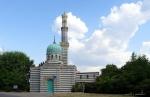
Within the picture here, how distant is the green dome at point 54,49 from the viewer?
369 feet

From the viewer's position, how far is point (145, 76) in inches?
2958

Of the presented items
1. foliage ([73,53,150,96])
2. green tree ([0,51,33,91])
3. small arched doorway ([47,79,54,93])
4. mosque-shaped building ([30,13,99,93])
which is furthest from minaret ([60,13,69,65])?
foliage ([73,53,150,96])

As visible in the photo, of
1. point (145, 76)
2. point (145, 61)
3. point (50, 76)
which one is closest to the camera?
point (145, 76)

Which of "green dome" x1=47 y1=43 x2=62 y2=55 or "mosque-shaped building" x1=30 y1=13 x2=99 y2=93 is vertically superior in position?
"green dome" x1=47 y1=43 x2=62 y2=55

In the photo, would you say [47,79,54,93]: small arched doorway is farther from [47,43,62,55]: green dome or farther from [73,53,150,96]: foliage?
[73,53,150,96]: foliage

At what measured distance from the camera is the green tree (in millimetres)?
112000

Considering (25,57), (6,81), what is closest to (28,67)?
(25,57)

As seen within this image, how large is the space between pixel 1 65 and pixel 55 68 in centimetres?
1629

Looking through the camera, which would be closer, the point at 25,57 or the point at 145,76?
the point at 145,76

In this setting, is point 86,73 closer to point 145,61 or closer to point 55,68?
point 55,68

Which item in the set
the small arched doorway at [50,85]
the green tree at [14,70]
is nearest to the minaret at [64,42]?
the green tree at [14,70]

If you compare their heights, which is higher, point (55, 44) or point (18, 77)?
point (55, 44)

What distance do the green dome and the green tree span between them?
387 inches

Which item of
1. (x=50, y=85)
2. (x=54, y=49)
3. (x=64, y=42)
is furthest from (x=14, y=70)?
(x=64, y=42)
